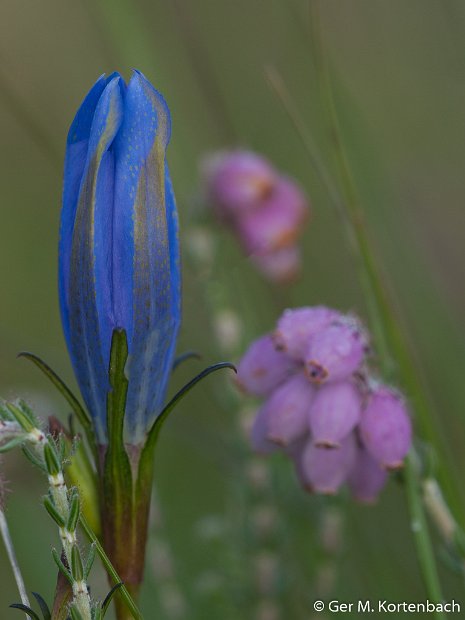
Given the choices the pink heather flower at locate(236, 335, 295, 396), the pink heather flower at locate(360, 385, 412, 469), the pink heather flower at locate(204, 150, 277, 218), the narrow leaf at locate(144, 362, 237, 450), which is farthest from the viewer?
the pink heather flower at locate(204, 150, 277, 218)

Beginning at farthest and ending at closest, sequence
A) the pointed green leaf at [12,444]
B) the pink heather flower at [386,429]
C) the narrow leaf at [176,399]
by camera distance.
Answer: the pink heather flower at [386,429], the narrow leaf at [176,399], the pointed green leaf at [12,444]

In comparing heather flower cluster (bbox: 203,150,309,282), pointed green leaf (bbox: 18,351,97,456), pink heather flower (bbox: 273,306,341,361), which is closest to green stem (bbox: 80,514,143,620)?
pointed green leaf (bbox: 18,351,97,456)

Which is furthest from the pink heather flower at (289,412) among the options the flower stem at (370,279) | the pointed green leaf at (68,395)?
the pointed green leaf at (68,395)

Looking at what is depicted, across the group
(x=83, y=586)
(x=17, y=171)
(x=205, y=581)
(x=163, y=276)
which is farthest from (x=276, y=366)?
(x=17, y=171)

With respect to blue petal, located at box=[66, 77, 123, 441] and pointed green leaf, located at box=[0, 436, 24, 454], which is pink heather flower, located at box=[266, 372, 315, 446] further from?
pointed green leaf, located at box=[0, 436, 24, 454]

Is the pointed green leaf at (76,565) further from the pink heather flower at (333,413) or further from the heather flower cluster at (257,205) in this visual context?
the heather flower cluster at (257,205)

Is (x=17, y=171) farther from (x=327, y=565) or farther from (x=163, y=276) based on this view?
(x=163, y=276)

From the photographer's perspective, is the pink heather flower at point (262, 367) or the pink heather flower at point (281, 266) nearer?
the pink heather flower at point (262, 367)
